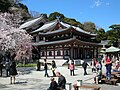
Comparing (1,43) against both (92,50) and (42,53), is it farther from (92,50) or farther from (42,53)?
(92,50)

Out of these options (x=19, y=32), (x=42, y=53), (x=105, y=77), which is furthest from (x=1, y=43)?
(x=42, y=53)

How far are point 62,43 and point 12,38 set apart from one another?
52.7 feet

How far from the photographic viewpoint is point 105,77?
1670 centimetres

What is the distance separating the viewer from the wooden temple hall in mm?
41750

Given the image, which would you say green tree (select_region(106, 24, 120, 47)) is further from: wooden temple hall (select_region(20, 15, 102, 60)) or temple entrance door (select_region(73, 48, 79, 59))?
temple entrance door (select_region(73, 48, 79, 59))

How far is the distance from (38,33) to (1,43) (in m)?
29.6

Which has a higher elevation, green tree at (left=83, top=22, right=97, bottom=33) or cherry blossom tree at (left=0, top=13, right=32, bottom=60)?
green tree at (left=83, top=22, right=97, bottom=33)

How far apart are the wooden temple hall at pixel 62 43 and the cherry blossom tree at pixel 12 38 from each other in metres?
9.71

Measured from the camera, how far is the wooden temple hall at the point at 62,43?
41.8 meters

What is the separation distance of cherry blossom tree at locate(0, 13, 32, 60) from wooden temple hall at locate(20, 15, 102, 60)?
971 cm

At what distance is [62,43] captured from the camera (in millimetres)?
40656

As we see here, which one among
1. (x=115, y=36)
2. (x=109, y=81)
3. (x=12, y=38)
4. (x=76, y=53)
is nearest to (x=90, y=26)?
(x=115, y=36)

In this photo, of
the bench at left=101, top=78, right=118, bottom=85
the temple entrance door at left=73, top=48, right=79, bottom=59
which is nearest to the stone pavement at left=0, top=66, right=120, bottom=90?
the bench at left=101, top=78, right=118, bottom=85

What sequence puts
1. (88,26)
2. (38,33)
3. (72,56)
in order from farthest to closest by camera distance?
1. (88,26)
2. (38,33)
3. (72,56)
